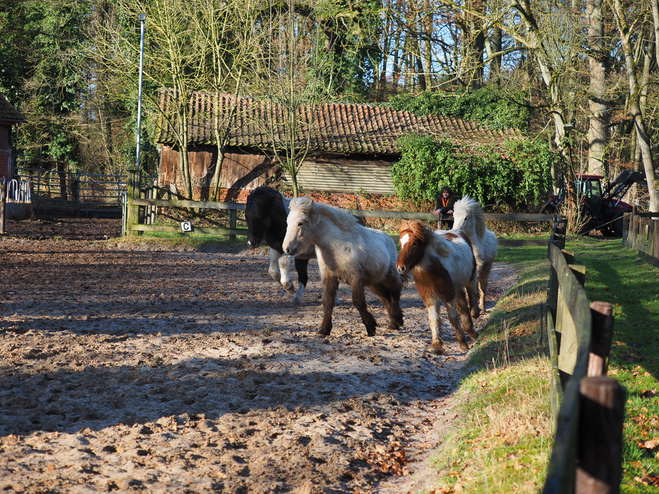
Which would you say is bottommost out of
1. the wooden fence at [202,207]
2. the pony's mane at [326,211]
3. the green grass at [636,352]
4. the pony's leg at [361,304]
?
the green grass at [636,352]

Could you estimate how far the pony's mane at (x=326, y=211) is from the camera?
690cm

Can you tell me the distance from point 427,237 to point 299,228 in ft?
4.67

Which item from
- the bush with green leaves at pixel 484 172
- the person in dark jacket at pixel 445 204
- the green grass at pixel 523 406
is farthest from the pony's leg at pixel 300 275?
the bush with green leaves at pixel 484 172

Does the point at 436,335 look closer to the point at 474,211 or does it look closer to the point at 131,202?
the point at 474,211

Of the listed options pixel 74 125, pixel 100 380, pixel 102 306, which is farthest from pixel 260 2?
pixel 100 380

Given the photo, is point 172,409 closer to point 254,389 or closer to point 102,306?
point 254,389

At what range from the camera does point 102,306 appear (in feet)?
28.1

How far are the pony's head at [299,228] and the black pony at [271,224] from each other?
5.60 ft

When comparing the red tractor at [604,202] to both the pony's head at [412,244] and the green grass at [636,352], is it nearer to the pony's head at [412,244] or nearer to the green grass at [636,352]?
the green grass at [636,352]

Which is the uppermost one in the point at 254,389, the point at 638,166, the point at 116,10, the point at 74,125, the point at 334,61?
the point at 116,10

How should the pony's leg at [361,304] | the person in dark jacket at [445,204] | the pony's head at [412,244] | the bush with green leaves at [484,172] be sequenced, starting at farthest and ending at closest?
the bush with green leaves at [484,172] → the person in dark jacket at [445,204] → the pony's leg at [361,304] → the pony's head at [412,244]

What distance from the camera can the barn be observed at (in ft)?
88.9

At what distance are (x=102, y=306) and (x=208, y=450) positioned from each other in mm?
5262

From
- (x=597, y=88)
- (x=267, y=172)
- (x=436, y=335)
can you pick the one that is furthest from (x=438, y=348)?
(x=597, y=88)
